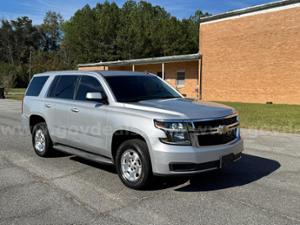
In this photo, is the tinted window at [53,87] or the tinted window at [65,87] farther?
the tinted window at [53,87]

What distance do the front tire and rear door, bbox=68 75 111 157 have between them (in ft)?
1.28

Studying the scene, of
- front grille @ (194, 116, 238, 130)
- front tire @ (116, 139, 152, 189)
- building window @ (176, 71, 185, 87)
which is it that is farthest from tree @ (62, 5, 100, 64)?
front grille @ (194, 116, 238, 130)

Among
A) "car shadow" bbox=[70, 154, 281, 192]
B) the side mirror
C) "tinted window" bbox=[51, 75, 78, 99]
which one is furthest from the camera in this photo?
"tinted window" bbox=[51, 75, 78, 99]

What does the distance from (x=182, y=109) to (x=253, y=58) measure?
19.9 m

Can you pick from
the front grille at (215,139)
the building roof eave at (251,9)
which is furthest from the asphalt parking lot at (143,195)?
the building roof eave at (251,9)

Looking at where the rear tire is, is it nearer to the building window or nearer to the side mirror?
the side mirror

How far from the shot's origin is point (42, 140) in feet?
24.9

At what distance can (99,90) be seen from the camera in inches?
244

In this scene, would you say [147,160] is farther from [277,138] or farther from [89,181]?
[277,138]

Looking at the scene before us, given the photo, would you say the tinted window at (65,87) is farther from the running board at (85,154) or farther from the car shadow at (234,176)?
the car shadow at (234,176)

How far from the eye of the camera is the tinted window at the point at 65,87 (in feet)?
22.5

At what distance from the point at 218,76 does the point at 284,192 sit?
70.4 ft

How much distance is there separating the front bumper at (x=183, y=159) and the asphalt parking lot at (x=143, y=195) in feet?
1.33

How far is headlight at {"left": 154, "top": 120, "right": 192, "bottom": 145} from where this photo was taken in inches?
193
